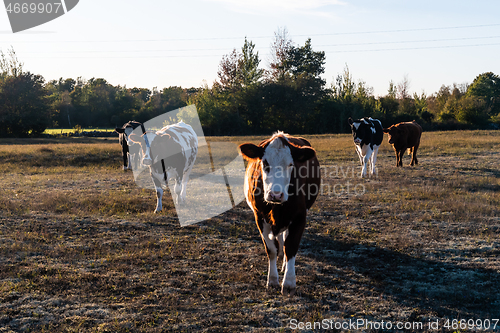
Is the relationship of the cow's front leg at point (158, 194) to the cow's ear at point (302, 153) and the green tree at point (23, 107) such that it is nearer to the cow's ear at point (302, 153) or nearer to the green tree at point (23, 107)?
the cow's ear at point (302, 153)

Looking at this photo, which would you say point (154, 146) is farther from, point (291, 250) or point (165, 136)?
point (291, 250)

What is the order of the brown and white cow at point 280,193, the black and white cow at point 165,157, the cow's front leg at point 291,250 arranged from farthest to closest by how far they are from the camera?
the black and white cow at point 165,157 < the cow's front leg at point 291,250 < the brown and white cow at point 280,193

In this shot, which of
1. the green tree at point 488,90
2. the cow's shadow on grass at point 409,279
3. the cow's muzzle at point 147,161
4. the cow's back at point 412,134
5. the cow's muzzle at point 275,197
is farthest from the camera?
the green tree at point 488,90

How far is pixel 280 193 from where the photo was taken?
404 centimetres

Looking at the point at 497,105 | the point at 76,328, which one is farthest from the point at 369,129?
the point at 497,105

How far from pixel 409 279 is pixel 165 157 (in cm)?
665

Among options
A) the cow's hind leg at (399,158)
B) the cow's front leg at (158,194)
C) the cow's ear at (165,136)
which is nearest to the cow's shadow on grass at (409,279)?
the cow's front leg at (158,194)

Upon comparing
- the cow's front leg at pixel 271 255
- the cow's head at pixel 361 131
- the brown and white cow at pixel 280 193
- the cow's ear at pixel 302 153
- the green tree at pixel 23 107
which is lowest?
the cow's front leg at pixel 271 255

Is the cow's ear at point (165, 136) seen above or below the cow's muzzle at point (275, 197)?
above

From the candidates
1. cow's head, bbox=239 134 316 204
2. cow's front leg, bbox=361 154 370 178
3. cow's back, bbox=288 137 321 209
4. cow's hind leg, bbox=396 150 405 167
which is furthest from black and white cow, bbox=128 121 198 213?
cow's hind leg, bbox=396 150 405 167

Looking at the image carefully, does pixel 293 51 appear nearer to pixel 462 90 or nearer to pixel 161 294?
pixel 462 90

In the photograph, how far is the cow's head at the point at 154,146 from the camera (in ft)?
30.5

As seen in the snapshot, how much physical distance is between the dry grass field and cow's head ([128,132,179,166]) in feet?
4.61

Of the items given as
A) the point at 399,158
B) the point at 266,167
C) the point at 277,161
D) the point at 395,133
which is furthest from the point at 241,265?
the point at 399,158
